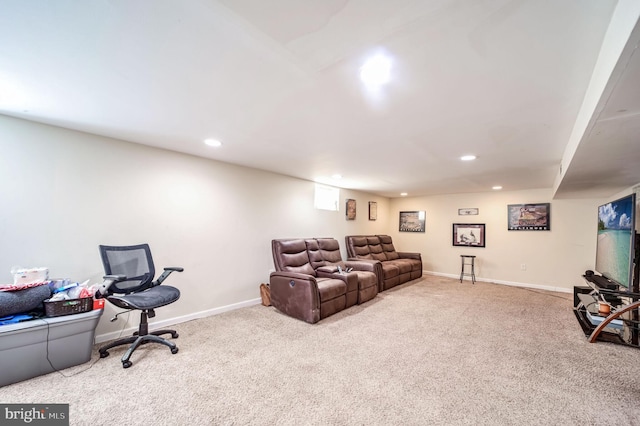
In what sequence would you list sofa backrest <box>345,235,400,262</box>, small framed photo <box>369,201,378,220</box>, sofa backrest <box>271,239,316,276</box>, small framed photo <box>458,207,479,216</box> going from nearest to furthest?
sofa backrest <box>271,239,316,276</box>
sofa backrest <box>345,235,400,262</box>
small framed photo <box>458,207,479,216</box>
small framed photo <box>369,201,378,220</box>

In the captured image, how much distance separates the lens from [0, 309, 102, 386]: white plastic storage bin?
186cm

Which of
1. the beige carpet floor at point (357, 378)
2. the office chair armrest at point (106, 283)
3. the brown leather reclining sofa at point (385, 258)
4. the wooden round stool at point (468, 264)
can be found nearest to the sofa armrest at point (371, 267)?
the brown leather reclining sofa at point (385, 258)

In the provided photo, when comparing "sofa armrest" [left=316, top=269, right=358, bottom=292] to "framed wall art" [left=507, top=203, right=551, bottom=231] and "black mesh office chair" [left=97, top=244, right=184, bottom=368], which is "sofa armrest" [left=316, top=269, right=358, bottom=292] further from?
"framed wall art" [left=507, top=203, right=551, bottom=231]

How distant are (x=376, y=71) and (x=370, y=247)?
478 cm

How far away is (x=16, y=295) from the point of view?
6.47ft

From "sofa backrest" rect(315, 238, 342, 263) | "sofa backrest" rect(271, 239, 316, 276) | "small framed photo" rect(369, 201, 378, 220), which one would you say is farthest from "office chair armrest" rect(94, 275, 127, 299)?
"small framed photo" rect(369, 201, 378, 220)

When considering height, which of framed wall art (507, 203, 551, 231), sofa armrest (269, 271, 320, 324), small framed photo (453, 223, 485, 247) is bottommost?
sofa armrest (269, 271, 320, 324)

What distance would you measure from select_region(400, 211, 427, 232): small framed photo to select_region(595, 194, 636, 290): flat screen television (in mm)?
3593

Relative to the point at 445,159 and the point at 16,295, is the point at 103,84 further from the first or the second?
the point at 445,159

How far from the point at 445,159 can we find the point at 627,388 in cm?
256

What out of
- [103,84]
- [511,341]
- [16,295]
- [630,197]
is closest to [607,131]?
[630,197]

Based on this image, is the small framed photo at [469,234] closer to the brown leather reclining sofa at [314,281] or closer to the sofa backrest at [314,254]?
the brown leather reclining sofa at [314,281]

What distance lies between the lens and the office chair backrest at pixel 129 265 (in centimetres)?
239

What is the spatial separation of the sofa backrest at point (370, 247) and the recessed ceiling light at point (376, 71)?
4.23m
